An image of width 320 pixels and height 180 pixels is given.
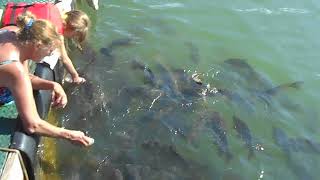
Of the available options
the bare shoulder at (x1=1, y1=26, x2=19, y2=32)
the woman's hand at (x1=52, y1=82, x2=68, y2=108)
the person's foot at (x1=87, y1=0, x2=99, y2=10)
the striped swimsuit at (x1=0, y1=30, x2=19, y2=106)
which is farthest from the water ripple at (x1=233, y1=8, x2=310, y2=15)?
the striped swimsuit at (x1=0, y1=30, x2=19, y2=106)

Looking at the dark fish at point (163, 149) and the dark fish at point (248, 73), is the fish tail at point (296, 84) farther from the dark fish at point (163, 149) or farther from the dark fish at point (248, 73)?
the dark fish at point (163, 149)

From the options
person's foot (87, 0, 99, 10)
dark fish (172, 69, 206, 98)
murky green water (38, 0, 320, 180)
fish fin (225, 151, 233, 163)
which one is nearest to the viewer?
murky green water (38, 0, 320, 180)

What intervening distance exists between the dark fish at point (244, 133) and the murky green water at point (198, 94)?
0.02m

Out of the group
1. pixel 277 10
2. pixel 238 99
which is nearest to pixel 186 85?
pixel 238 99

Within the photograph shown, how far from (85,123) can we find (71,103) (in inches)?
15.0

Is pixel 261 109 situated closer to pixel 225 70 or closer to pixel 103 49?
pixel 225 70

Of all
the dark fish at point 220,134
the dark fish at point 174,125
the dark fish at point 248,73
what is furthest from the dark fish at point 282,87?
the dark fish at point 174,125

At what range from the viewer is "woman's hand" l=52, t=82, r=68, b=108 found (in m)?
5.09

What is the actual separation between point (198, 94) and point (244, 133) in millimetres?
1037

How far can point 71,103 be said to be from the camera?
7117mm

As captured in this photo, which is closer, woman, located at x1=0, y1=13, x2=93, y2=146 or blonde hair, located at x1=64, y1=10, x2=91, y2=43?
woman, located at x1=0, y1=13, x2=93, y2=146

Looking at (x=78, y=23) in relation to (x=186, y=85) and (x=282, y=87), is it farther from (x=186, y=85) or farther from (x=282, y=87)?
(x=282, y=87)

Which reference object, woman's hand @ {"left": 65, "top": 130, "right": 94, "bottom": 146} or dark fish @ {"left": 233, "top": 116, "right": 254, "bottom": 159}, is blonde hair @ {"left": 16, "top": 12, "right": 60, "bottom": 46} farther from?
dark fish @ {"left": 233, "top": 116, "right": 254, "bottom": 159}

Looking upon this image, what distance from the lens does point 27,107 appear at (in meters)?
4.46
